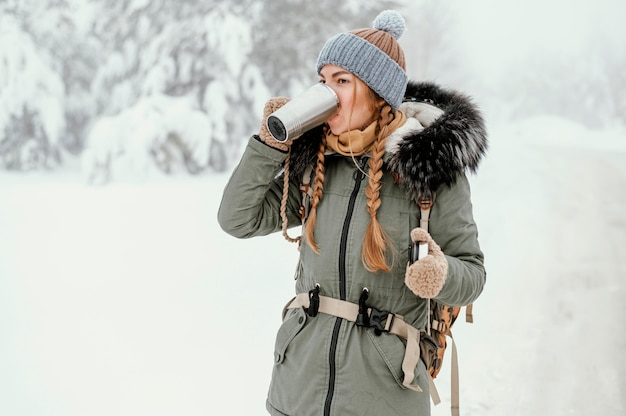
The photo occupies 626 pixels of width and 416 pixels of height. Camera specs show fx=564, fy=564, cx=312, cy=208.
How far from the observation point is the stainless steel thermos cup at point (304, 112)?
1589 mm

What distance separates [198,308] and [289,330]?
302 cm

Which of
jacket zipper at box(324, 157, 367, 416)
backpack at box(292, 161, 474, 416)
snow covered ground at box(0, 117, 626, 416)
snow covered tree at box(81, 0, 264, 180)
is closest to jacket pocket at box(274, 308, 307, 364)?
jacket zipper at box(324, 157, 367, 416)

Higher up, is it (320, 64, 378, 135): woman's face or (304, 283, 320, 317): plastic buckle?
(320, 64, 378, 135): woman's face

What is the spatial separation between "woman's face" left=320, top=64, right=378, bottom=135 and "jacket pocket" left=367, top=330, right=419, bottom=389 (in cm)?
63

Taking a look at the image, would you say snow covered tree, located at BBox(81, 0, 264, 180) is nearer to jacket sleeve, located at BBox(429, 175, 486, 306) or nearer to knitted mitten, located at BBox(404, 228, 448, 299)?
jacket sleeve, located at BBox(429, 175, 486, 306)

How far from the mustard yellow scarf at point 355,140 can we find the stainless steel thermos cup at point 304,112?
10 centimetres

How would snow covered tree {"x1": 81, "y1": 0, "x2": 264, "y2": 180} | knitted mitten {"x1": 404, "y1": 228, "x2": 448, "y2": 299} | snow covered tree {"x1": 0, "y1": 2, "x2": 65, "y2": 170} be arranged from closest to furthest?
1. knitted mitten {"x1": 404, "y1": 228, "x2": 448, "y2": 299}
2. snow covered tree {"x1": 0, "y1": 2, "x2": 65, "y2": 170}
3. snow covered tree {"x1": 81, "y1": 0, "x2": 264, "y2": 180}

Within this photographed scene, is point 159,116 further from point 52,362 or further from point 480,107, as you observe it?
point 480,107

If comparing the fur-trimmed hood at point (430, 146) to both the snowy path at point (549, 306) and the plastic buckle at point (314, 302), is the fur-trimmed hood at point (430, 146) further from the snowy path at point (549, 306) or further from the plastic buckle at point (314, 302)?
the snowy path at point (549, 306)

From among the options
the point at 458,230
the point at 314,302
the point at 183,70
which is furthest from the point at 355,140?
the point at 183,70

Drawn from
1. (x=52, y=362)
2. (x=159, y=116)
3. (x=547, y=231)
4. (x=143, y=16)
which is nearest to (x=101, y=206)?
(x=159, y=116)

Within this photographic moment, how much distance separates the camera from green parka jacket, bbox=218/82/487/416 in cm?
164

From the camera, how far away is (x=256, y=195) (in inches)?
69.6

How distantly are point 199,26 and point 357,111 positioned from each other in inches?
302
